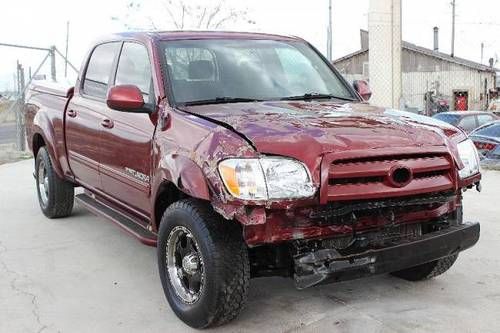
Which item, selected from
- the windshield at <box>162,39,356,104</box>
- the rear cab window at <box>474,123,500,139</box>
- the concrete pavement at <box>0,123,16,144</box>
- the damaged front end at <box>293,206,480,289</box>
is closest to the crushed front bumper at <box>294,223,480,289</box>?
the damaged front end at <box>293,206,480,289</box>

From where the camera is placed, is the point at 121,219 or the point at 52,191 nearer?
the point at 121,219

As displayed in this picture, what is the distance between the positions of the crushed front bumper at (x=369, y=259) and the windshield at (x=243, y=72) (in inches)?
59.4

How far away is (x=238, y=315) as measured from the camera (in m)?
4.00

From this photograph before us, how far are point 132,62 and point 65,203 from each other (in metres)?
2.42

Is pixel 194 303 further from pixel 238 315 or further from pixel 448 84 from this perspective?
pixel 448 84

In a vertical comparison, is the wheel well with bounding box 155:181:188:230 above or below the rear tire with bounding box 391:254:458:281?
above

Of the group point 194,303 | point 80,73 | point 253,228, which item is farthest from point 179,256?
point 80,73

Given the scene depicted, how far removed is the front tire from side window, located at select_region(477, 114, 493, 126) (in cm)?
1506

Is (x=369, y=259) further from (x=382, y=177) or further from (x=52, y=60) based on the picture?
(x=52, y=60)

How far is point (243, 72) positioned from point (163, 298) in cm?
177

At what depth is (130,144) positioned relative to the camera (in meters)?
4.66

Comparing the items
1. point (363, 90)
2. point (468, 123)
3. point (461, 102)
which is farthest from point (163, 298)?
point (461, 102)

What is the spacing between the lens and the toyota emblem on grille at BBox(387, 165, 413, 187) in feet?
11.7

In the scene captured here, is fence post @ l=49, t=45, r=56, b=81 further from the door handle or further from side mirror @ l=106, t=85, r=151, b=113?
side mirror @ l=106, t=85, r=151, b=113
